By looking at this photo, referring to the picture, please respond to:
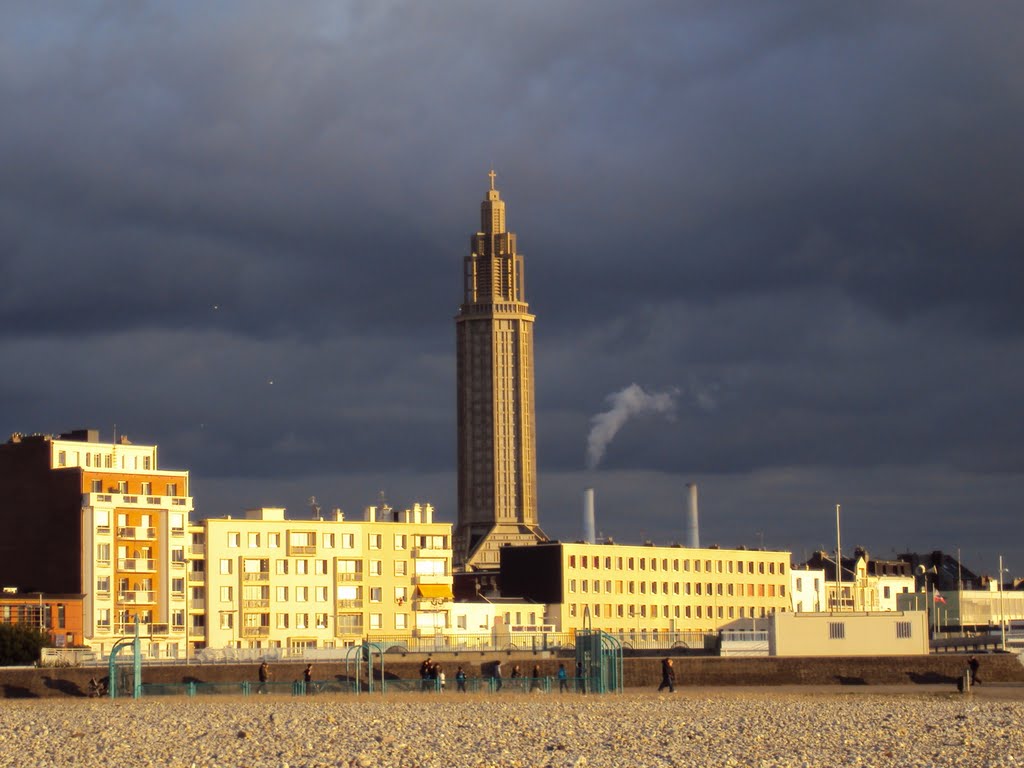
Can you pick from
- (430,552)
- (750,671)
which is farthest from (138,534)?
(750,671)

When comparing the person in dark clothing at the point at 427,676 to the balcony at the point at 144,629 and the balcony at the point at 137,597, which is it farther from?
the balcony at the point at 137,597

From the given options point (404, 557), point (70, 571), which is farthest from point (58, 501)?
point (404, 557)

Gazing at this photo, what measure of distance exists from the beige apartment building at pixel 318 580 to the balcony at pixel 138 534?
6.45 meters

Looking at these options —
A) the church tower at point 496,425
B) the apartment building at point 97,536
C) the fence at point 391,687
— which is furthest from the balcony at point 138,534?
the church tower at point 496,425

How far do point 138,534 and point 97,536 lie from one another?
2.97 m

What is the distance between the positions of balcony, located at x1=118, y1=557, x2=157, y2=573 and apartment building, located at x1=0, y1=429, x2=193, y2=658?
0.20 feet

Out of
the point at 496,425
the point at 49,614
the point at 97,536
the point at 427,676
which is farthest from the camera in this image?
the point at 496,425

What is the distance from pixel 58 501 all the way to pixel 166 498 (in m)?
6.45

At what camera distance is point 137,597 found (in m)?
115

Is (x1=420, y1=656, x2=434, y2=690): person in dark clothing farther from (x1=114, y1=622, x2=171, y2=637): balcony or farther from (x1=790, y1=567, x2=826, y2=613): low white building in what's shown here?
(x1=790, y1=567, x2=826, y2=613): low white building

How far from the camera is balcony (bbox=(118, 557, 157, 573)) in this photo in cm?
11481

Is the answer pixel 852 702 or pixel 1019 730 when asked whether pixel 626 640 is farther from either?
pixel 1019 730

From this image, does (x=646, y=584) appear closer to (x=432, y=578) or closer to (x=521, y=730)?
(x=432, y=578)

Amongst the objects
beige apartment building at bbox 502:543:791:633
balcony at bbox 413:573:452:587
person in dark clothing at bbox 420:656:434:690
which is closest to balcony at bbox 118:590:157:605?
balcony at bbox 413:573:452:587
